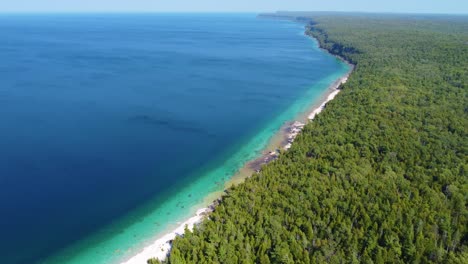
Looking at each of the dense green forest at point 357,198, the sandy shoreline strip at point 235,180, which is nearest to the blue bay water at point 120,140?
the sandy shoreline strip at point 235,180

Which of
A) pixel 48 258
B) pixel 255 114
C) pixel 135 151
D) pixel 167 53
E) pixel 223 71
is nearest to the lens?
pixel 48 258

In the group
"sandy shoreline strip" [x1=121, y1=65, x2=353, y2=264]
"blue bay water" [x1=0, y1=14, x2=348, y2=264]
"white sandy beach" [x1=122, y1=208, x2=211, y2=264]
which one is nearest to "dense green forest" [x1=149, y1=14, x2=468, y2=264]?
"white sandy beach" [x1=122, y1=208, x2=211, y2=264]

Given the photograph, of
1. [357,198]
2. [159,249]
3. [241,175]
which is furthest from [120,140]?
[357,198]

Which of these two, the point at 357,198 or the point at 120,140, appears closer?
the point at 357,198

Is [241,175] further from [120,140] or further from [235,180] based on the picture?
[120,140]

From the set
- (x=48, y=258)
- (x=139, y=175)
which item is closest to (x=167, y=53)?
(x=139, y=175)

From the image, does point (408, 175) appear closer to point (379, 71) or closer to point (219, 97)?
point (219, 97)

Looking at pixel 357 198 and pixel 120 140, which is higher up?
pixel 120 140
